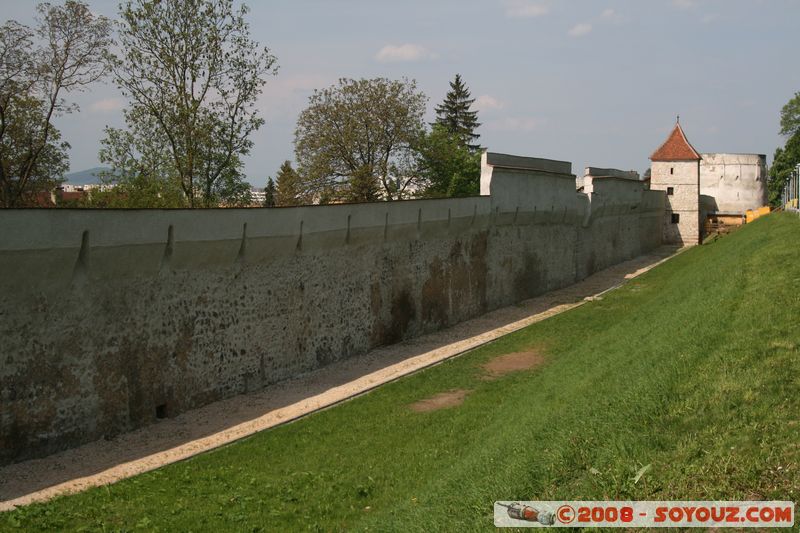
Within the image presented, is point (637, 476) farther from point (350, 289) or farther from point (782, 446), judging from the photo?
point (350, 289)

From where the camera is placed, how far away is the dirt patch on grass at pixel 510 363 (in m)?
16.5

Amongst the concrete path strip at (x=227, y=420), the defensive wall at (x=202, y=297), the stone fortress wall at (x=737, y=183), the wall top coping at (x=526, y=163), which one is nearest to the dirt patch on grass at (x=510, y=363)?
the concrete path strip at (x=227, y=420)

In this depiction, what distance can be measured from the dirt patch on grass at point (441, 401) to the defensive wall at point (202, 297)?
3.74 m

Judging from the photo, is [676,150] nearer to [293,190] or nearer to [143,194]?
[293,190]

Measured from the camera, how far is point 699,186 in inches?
1937

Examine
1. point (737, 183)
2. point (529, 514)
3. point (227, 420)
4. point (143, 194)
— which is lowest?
point (227, 420)

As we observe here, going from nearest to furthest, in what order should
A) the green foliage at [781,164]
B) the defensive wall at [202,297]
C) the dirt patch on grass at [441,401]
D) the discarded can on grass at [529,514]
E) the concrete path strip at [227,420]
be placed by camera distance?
the discarded can on grass at [529,514] → the concrete path strip at [227,420] → the defensive wall at [202,297] → the dirt patch on grass at [441,401] → the green foliage at [781,164]

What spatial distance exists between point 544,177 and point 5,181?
19575mm

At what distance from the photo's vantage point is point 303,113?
157 feet

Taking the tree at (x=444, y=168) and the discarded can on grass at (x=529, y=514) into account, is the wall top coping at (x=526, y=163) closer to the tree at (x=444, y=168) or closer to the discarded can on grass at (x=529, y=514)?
the tree at (x=444, y=168)

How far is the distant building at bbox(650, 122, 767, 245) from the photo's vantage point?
47469mm

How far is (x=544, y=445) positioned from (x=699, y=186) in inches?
1803

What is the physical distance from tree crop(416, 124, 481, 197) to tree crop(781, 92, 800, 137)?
32.6 metres

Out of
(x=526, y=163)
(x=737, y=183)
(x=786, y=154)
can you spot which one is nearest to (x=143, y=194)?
(x=526, y=163)
